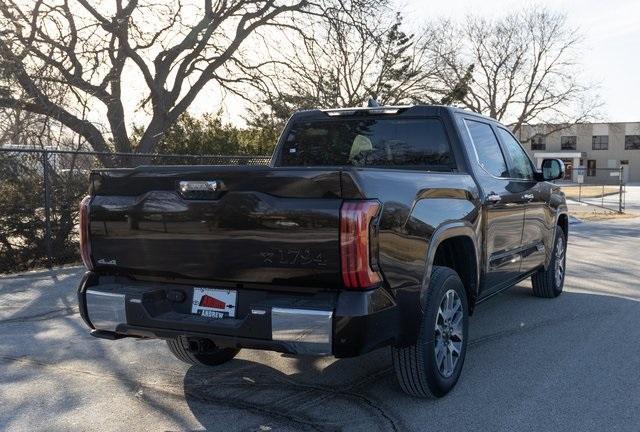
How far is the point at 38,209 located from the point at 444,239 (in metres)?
8.08

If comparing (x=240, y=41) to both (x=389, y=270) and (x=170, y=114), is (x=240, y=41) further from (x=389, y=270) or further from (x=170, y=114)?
(x=389, y=270)

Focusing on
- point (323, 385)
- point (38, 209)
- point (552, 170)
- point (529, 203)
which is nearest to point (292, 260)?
→ point (323, 385)

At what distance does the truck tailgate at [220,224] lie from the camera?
3.22 meters

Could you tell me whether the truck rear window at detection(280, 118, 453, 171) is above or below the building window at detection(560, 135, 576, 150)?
above

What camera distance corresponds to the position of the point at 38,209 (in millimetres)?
10031

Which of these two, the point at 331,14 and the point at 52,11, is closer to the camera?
the point at 52,11

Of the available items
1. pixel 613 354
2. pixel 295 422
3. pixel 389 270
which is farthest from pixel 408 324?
pixel 613 354

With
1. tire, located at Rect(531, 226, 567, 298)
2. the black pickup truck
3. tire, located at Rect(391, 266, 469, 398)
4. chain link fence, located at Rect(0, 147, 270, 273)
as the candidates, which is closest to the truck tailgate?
the black pickup truck

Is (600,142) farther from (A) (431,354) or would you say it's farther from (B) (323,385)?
(A) (431,354)

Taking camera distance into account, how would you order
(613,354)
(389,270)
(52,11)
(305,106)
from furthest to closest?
1. (305,106)
2. (52,11)
3. (613,354)
4. (389,270)

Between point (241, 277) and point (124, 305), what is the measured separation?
0.79m

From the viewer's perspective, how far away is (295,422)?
3.72 metres

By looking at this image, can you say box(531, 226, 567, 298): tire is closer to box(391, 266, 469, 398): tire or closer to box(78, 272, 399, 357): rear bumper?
box(391, 266, 469, 398): tire

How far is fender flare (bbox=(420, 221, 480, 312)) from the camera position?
378 cm
